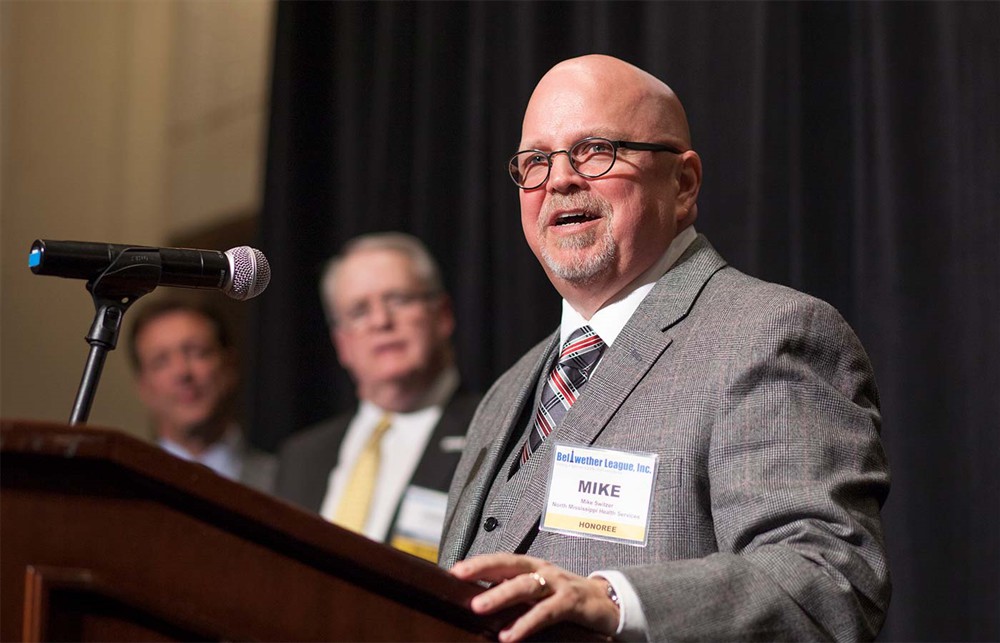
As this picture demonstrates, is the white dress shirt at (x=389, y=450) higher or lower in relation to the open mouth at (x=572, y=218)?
lower

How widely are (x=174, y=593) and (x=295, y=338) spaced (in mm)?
3877

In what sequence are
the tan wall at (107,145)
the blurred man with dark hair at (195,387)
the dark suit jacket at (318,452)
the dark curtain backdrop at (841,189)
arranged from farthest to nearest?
the tan wall at (107,145), the blurred man with dark hair at (195,387), the dark suit jacket at (318,452), the dark curtain backdrop at (841,189)

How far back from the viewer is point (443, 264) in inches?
173

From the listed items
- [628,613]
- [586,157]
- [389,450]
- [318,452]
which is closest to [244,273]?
[628,613]

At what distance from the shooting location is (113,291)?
57.6 inches

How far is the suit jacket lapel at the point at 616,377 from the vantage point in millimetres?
1774

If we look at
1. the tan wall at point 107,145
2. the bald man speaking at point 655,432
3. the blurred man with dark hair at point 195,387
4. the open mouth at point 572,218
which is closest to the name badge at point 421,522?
the blurred man with dark hair at point 195,387

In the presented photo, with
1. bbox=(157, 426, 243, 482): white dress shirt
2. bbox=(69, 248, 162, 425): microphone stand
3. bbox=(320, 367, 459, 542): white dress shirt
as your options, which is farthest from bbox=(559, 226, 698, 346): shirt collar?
bbox=(157, 426, 243, 482): white dress shirt

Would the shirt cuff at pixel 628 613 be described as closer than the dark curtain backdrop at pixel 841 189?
Yes

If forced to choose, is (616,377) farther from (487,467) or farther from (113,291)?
(113,291)

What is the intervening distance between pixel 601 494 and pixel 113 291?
28.1 inches

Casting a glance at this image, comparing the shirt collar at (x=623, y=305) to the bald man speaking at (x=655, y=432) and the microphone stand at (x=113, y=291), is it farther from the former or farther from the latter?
the microphone stand at (x=113, y=291)

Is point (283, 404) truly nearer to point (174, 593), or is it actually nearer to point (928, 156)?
point (928, 156)

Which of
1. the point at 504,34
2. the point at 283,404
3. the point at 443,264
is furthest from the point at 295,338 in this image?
the point at 504,34
